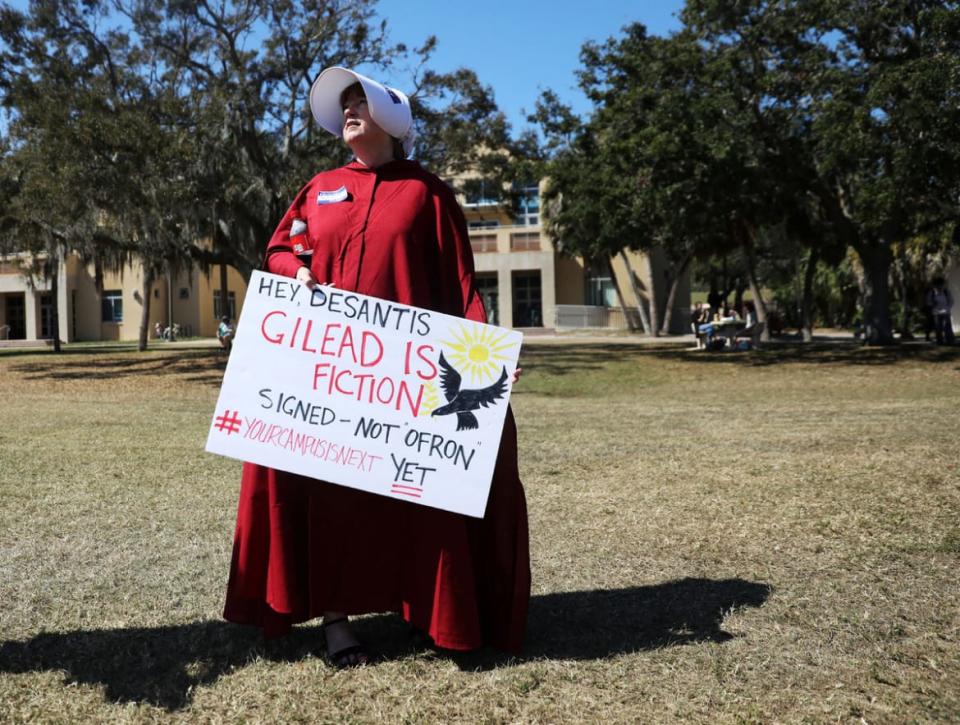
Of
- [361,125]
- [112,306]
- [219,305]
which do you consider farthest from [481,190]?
[112,306]

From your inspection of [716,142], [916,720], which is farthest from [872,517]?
[716,142]

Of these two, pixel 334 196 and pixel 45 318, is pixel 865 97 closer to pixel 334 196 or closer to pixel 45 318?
pixel 334 196

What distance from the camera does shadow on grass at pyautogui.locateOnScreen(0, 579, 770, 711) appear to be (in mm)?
3238

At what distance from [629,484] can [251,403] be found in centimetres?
410

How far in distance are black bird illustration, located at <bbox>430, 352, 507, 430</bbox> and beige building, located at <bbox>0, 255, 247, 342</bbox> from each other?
46114 millimetres

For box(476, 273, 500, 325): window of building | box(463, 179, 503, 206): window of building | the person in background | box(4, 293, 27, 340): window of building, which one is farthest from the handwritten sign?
box(4, 293, 27, 340): window of building

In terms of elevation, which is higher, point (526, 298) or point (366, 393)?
point (526, 298)

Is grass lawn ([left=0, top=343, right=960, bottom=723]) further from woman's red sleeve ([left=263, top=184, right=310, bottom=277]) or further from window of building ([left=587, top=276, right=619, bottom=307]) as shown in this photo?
window of building ([left=587, top=276, right=619, bottom=307])

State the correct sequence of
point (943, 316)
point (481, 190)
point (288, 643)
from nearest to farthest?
1. point (288, 643)
2. point (481, 190)
3. point (943, 316)

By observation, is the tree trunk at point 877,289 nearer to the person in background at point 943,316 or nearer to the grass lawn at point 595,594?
the person in background at point 943,316

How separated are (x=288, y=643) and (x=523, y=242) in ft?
152

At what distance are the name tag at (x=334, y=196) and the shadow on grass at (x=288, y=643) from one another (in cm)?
169

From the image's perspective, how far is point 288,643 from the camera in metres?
3.57

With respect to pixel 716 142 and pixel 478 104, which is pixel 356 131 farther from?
pixel 478 104
